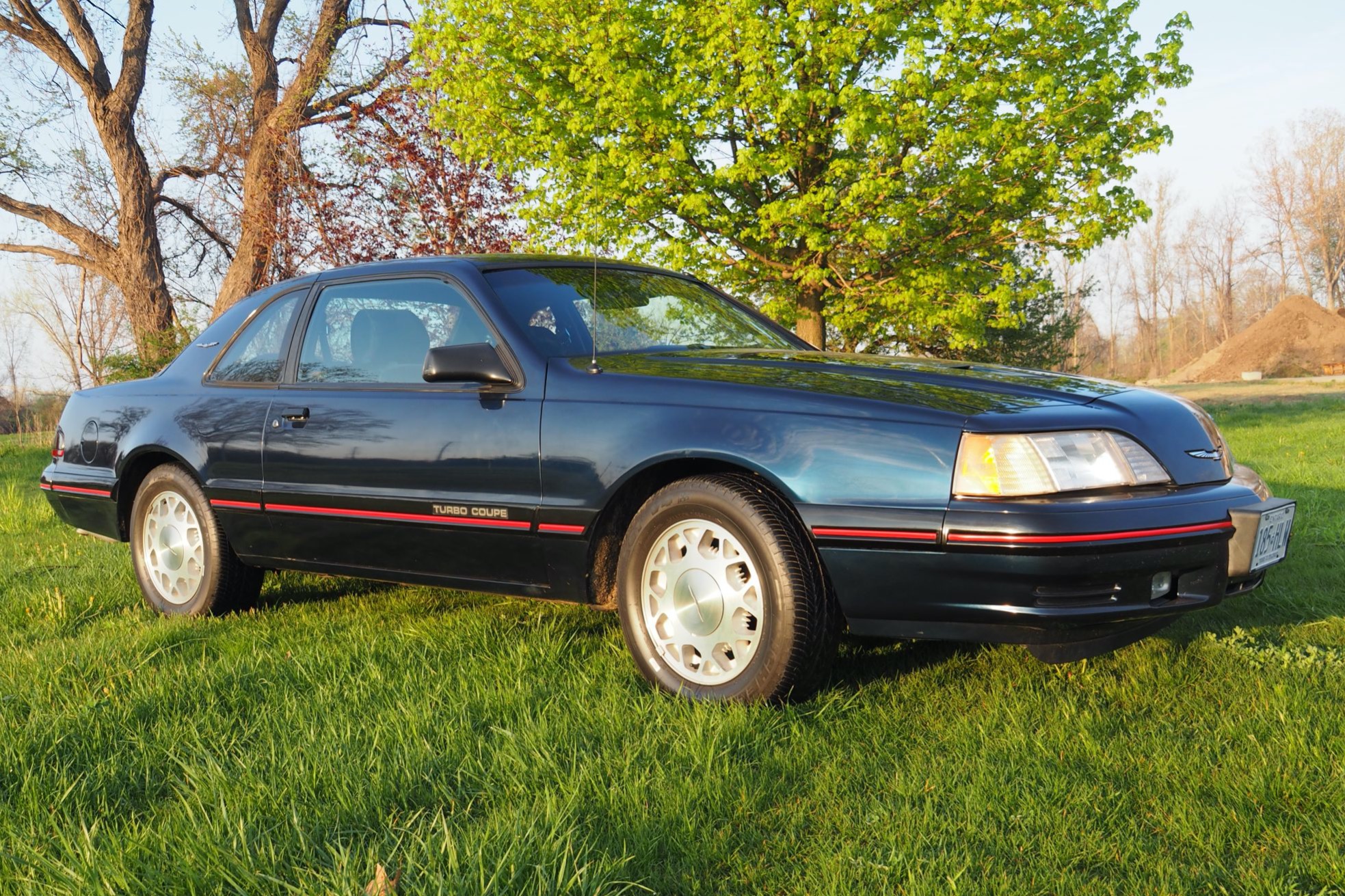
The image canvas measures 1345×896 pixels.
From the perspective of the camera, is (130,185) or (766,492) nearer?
(766,492)

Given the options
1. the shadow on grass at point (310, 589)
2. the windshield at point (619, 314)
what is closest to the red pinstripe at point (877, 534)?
the windshield at point (619, 314)

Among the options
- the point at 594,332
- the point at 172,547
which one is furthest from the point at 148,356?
the point at 594,332

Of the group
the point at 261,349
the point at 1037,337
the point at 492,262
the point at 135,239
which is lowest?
the point at 261,349

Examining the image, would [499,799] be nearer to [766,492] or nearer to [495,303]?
[766,492]

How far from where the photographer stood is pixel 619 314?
419 cm

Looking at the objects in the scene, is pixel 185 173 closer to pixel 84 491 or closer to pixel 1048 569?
A: pixel 84 491

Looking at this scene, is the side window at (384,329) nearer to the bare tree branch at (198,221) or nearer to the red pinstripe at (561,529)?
the red pinstripe at (561,529)

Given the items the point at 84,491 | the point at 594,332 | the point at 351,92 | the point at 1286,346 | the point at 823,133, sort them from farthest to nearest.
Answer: the point at 1286,346 → the point at 351,92 → the point at 823,133 → the point at 84,491 → the point at 594,332

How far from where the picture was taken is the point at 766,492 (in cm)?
328

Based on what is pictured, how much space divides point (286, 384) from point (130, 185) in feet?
57.7

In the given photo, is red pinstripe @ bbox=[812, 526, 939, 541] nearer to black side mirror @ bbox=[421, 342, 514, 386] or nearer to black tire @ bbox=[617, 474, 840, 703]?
black tire @ bbox=[617, 474, 840, 703]

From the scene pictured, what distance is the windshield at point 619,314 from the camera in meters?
3.97

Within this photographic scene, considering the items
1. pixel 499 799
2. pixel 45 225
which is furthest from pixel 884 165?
pixel 45 225

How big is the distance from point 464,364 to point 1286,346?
48265mm
